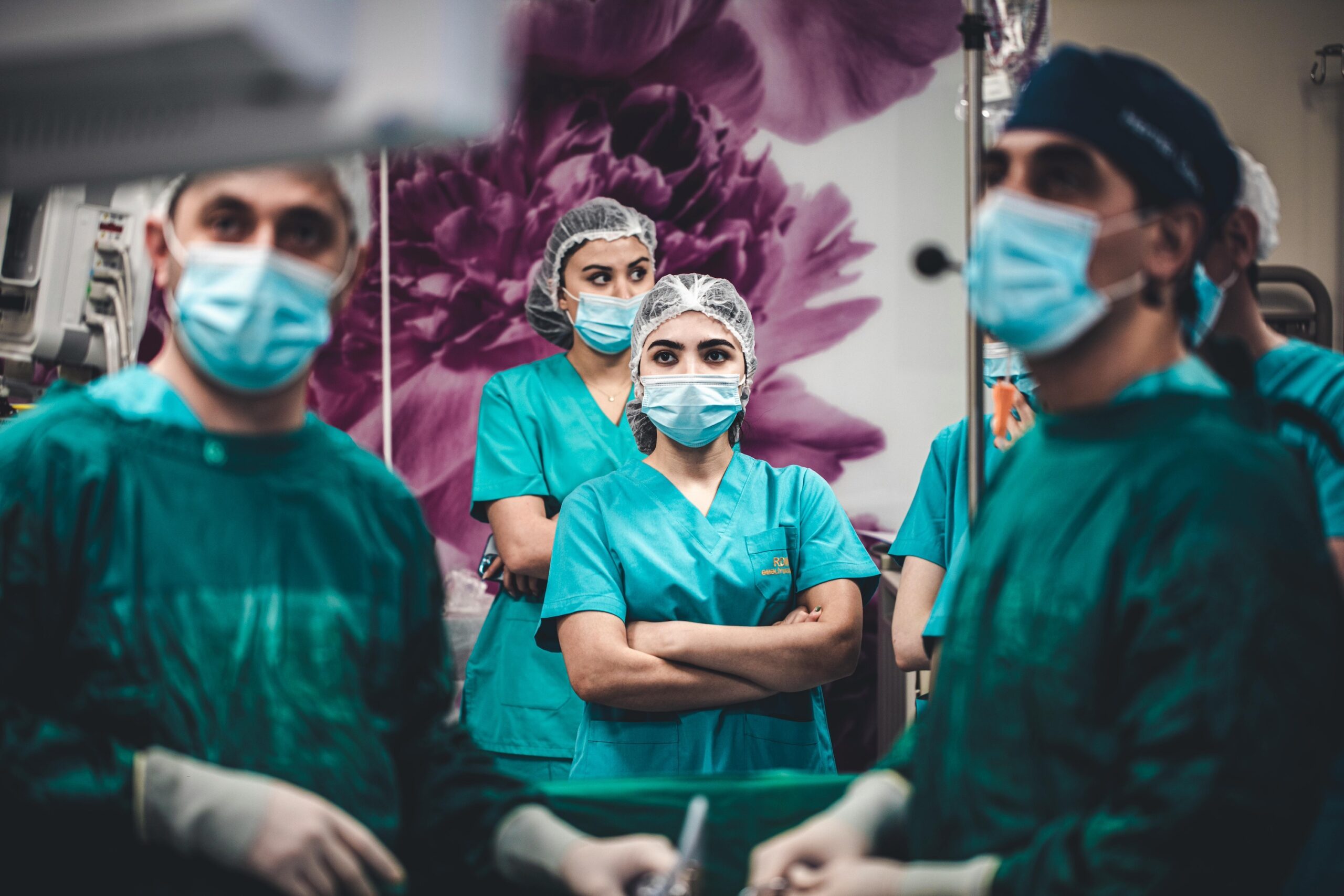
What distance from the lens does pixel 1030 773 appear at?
3.11 feet

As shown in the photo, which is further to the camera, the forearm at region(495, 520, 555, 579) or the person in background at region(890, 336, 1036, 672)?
the forearm at region(495, 520, 555, 579)

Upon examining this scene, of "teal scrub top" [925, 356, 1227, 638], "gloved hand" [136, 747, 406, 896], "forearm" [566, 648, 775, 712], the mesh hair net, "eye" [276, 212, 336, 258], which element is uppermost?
the mesh hair net

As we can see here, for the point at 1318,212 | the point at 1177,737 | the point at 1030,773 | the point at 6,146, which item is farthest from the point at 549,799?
the point at 1318,212

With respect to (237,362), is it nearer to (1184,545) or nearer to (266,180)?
(266,180)

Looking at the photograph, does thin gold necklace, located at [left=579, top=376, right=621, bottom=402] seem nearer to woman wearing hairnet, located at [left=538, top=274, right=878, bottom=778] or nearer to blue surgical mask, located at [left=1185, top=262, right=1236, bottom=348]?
woman wearing hairnet, located at [left=538, top=274, right=878, bottom=778]

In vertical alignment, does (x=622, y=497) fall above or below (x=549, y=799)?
above

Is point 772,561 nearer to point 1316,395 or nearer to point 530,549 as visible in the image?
point 530,549

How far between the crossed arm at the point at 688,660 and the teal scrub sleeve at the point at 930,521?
294mm

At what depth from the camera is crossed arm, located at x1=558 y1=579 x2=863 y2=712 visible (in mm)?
1718

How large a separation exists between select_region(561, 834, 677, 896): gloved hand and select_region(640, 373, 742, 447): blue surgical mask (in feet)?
3.04

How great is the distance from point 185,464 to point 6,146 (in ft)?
1.03

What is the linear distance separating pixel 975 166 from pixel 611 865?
864 millimetres

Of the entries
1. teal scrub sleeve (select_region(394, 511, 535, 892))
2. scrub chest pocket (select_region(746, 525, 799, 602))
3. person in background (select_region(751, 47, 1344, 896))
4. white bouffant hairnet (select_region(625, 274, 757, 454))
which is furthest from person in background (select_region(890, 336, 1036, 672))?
teal scrub sleeve (select_region(394, 511, 535, 892))

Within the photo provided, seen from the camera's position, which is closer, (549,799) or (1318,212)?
(549,799)
